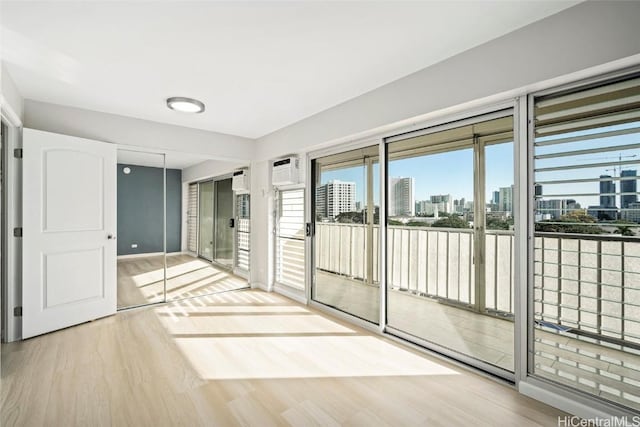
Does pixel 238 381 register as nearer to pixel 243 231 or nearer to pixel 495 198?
pixel 495 198

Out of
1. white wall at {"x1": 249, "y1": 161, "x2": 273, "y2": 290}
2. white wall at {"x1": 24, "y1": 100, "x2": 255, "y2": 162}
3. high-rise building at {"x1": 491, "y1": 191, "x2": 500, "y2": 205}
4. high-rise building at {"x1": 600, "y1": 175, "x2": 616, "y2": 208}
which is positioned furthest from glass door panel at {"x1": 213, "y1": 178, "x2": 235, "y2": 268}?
high-rise building at {"x1": 600, "y1": 175, "x2": 616, "y2": 208}

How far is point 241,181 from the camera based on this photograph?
4.99 metres

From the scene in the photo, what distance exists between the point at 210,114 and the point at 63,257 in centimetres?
222

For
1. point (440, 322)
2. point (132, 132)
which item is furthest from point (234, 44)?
point (440, 322)

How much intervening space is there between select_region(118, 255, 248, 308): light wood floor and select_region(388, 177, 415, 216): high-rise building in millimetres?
3010

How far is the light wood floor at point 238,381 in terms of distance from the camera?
5.86ft

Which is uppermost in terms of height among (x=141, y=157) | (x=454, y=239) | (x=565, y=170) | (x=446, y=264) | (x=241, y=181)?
(x=141, y=157)

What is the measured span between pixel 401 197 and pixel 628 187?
5.28 ft

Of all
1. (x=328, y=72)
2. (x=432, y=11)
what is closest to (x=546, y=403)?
(x=432, y=11)

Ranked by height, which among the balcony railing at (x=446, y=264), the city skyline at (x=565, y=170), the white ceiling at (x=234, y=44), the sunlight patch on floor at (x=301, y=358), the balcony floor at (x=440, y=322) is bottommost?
the sunlight patch on floor at (x=301, y=358)

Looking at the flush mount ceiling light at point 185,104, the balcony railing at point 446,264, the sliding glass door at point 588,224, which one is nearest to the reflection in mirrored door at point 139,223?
the flush mount ceiling light at point 185,104

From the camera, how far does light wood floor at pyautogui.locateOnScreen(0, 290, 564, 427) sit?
5.86 feet

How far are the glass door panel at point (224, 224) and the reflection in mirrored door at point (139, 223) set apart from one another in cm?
135

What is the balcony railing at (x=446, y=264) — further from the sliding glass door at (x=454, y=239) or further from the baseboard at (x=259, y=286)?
the baseboard at (x=259, y=286)
